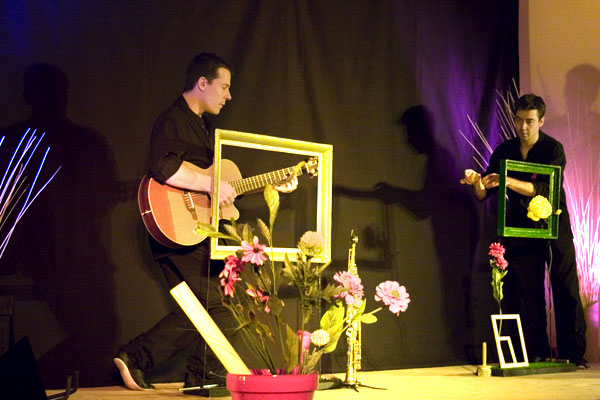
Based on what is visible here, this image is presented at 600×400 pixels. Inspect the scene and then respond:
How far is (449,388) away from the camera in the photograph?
433 cm

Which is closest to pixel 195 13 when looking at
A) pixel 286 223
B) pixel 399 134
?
pixel 286 223

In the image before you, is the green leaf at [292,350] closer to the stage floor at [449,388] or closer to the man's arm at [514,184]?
the stage floor at [449,388]

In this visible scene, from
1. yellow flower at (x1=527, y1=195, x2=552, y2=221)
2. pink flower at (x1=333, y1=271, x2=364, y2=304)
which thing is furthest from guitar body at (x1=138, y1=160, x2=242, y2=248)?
yellow flower at (x1=527, y1=195, x2=552, y2=221)

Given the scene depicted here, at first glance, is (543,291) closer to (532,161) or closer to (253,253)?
(532,161)

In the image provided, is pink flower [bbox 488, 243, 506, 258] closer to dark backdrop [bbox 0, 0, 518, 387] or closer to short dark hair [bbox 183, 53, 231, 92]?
dark backdrop [bbox 0, 0, 518, 387]

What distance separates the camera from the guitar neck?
4207mm

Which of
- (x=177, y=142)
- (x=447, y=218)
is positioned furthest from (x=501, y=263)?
(x=177, y=142)

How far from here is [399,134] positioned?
5.73 metres

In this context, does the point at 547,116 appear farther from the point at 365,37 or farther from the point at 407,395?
the point at 407,395

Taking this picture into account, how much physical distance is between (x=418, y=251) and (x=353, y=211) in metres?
0.65

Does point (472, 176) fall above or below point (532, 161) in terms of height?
below

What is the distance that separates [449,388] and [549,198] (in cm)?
159

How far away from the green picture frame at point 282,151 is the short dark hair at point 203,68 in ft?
1.47

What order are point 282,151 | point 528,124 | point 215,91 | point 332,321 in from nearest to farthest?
1. point 332,321
2. point 282,151
3. point 215,91
4. point 528,124
